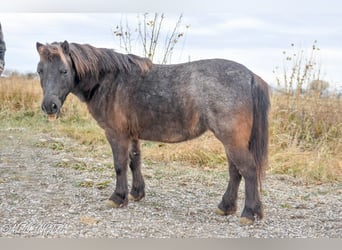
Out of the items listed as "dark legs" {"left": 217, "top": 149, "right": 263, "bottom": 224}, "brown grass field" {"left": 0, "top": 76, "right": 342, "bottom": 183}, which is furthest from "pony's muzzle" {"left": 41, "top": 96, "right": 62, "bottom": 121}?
"brown grass field" {"left": 0, "top": 76, "right": 342, "bottom": 183}

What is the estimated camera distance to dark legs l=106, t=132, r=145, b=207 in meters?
3.58

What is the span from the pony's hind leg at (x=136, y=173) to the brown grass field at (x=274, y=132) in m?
1.28

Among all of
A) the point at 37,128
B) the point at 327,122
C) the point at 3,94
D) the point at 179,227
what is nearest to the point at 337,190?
the point at 327,122

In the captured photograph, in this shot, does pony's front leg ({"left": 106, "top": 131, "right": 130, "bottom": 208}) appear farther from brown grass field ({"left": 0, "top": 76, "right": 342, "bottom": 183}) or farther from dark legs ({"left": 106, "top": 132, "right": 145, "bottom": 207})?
brown grass field ({"left": 0, "top": 76, "right": 342, "bottom": 183})

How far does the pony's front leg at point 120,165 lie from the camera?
3570 mm

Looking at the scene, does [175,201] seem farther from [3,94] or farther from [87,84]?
[3,94]

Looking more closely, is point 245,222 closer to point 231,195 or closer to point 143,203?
point 231,195

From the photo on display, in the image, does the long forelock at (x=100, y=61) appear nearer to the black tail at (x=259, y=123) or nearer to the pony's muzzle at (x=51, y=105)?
the pony's muzzle at (x=51, y=105)

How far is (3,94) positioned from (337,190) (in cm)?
443

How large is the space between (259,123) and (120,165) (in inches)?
41.5

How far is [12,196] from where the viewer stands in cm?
391

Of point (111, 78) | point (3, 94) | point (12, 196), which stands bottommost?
point (12, 196)

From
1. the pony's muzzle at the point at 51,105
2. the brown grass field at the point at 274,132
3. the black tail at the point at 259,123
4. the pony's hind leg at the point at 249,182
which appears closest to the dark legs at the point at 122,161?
the pony's muzzle at the point at 51,105

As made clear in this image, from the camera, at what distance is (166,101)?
3.43 metres
